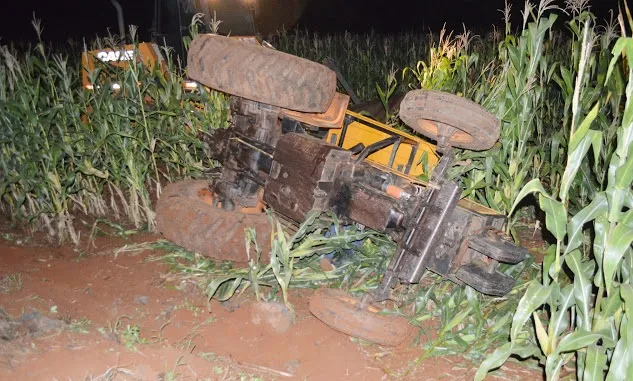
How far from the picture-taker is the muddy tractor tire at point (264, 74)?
339cm

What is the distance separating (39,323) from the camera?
122 inches

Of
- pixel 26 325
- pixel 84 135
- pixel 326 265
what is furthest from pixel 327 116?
pixel 26 325

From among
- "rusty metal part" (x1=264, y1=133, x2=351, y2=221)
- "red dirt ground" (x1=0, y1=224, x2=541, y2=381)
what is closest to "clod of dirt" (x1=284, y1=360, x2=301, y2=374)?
"red dirt ground" (x1=0, y1=224, x2=541, y2=381)

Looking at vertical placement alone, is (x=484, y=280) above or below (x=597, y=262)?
below

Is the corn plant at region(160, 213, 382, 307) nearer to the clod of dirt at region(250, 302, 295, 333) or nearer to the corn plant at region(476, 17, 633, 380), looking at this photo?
the clod of dirt at region(250, 302, 295, 333)

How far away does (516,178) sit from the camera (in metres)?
4.04

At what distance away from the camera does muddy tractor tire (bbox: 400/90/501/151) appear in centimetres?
302

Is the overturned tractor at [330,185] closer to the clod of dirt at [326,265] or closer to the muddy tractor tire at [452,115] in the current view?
the muddy tractor tire at [452,115]

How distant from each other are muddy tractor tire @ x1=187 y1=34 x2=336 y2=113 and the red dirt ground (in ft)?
4.61

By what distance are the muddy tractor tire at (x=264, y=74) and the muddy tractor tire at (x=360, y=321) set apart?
130 cm

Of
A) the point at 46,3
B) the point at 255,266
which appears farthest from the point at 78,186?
the point at 46,3

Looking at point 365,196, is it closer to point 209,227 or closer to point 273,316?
point 273,316

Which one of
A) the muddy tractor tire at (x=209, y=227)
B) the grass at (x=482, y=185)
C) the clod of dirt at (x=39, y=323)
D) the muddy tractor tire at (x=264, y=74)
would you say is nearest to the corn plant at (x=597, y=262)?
the grass at (x=482, y=185)

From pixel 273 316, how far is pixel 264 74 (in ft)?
5.08
